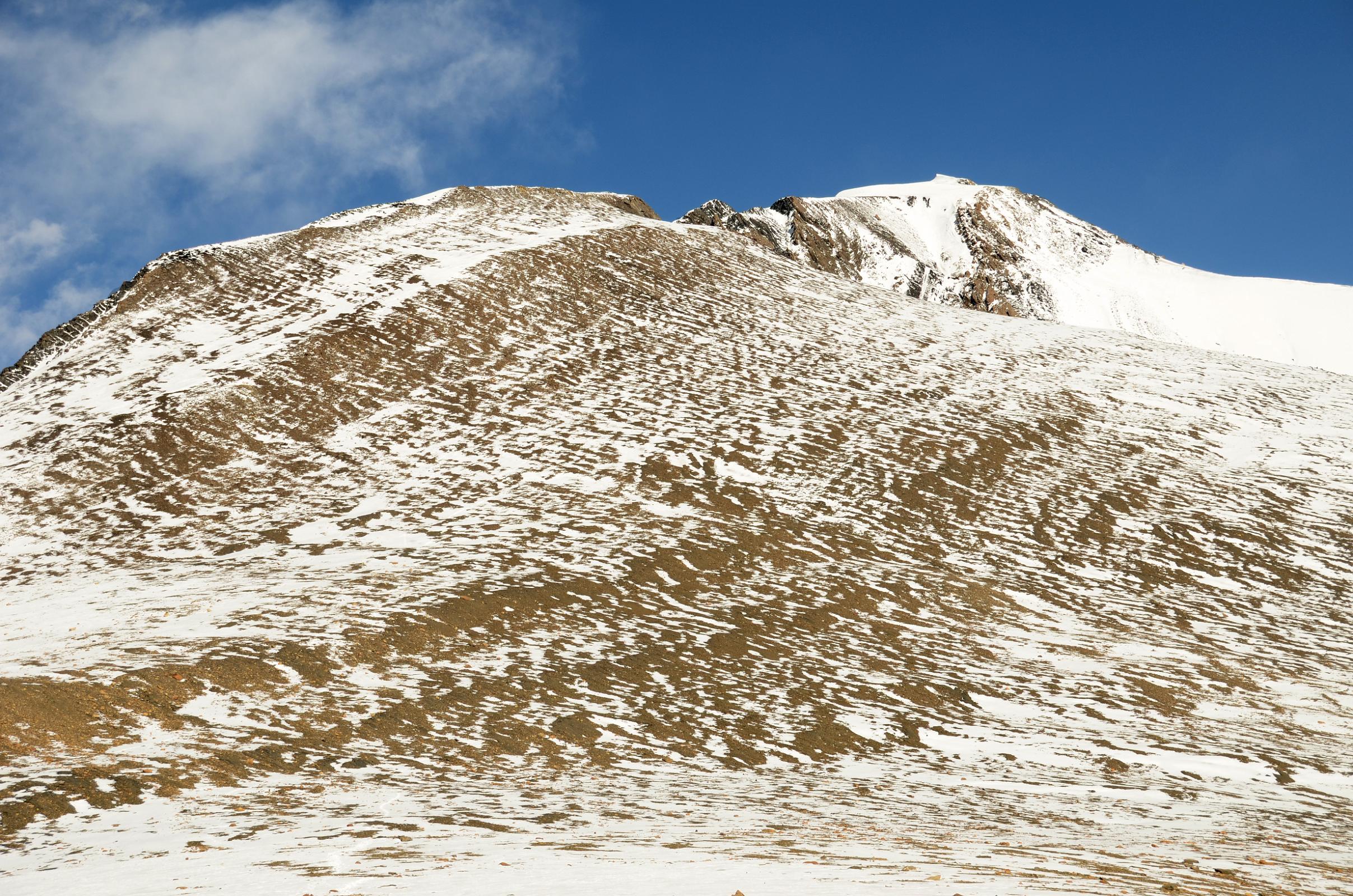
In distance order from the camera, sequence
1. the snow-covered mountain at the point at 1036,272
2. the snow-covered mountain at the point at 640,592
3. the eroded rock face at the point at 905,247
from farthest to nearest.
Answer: the snow-covered mountain at the point at 1036,272, the eroded rock face at the point at 905,247, the snow-covered mountain at the point at 640,592

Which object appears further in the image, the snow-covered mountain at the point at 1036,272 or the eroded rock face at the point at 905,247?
the snow-covered mountain at the point at 1036,272

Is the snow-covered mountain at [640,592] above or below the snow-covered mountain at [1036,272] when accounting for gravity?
below

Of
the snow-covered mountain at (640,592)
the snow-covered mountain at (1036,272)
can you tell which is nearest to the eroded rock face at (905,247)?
the snow-covered mountain at (1036,272)

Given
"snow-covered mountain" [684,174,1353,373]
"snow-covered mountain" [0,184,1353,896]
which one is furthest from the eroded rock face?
"snow-covered mountain" [0,184,1353,896]

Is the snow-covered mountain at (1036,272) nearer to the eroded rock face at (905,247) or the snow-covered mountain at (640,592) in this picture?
the eroded rock face at (905,247)

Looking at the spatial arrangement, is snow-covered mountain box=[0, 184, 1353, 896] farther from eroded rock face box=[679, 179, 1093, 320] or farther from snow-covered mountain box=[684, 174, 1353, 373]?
snow-covered mountain box=[684, 174, 1353, 373]

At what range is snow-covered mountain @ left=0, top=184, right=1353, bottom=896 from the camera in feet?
30.2

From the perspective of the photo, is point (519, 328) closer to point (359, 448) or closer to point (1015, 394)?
point (359, 448)

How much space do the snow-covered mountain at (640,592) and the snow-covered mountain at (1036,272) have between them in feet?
135

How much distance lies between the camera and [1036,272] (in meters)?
93.4

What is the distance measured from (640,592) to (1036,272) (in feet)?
281

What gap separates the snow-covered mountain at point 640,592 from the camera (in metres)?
9.21

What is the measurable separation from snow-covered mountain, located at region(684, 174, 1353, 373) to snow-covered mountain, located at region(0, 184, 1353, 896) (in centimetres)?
4128

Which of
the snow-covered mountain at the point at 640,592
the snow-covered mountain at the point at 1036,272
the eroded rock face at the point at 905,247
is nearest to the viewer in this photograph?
the snow-covered mountain at the point at 640,592
